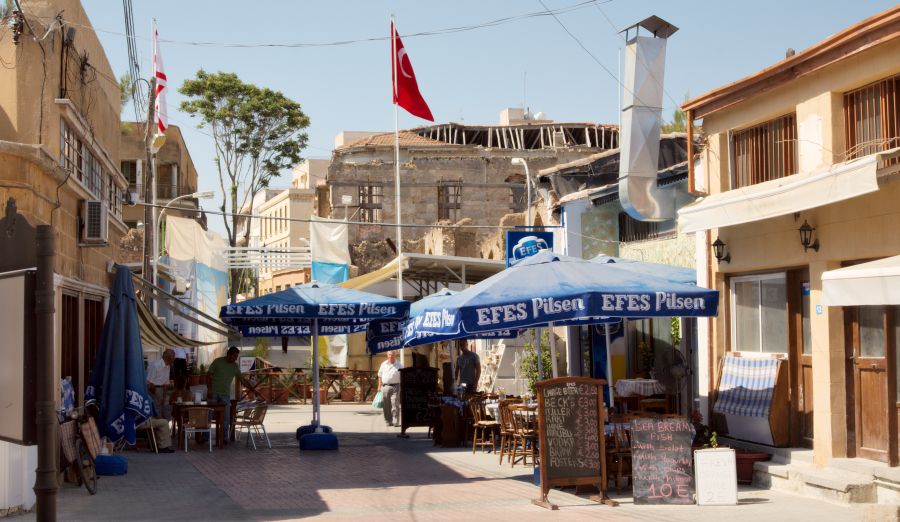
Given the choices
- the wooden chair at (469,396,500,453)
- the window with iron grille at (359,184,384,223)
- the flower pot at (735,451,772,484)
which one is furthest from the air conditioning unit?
the window with iron grille at (359,184,384,223)

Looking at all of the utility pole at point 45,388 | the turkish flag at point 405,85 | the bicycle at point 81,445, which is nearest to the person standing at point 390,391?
the turkish flag at point 405,85

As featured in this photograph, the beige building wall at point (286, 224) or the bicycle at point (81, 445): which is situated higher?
the beige building wall at point (286, 224)

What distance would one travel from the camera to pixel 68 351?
15.3 m

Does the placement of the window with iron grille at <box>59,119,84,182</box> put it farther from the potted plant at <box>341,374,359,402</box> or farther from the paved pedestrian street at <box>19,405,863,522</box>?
the potted plant at <box>341,374,359,402</box>

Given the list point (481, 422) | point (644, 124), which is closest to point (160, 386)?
point (481, 422)

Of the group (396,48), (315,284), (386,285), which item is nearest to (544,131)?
(386,285)

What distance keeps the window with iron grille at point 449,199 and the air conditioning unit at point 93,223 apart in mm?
39855

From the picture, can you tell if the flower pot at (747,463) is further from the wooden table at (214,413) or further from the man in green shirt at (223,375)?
the man in green shirt at (223,375)

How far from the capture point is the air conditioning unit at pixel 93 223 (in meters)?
15.3

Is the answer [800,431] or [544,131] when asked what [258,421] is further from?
[544,131]

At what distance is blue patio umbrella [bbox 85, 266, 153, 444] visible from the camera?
14.6m

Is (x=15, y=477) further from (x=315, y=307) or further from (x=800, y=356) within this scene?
(x=800, y=356)

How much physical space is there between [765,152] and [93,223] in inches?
366

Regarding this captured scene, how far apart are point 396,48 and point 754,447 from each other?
16.2m
